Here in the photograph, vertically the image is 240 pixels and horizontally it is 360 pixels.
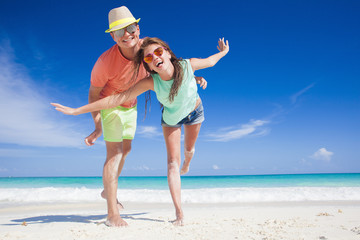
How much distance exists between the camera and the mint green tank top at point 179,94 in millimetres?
3006

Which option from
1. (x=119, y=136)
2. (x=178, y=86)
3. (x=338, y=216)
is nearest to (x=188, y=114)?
(x=178, y=86)

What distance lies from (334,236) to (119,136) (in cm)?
264

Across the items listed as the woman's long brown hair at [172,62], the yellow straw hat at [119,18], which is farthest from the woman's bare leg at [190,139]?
the yellow straw hat at [119,18]

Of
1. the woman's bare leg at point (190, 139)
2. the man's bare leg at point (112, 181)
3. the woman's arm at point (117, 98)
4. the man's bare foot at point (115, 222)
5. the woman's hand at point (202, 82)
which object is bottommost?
the man's bare foot at point (115, 222)

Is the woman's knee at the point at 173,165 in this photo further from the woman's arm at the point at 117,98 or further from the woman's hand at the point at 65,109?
the woman's hand at the point at 65,109

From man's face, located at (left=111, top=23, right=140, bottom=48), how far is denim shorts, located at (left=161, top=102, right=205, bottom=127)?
40.3 inches

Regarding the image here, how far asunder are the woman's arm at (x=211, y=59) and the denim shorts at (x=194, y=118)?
594mm

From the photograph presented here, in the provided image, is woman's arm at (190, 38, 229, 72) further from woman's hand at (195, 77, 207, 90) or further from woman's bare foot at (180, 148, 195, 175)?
woman's bare foot at (180, 148, 195, 175)

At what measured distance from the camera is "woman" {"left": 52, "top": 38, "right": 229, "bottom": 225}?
9.70ft

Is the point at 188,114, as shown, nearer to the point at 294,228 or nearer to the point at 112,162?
the point at 112,162

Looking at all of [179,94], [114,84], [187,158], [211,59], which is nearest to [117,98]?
[114,84]

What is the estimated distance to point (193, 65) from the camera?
3203 mm

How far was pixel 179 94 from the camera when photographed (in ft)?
9.83

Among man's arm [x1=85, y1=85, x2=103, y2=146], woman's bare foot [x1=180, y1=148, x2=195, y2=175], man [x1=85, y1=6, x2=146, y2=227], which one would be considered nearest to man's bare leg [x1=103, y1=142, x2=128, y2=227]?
man [x1=85, y1=6, x2=146, y2=227]
